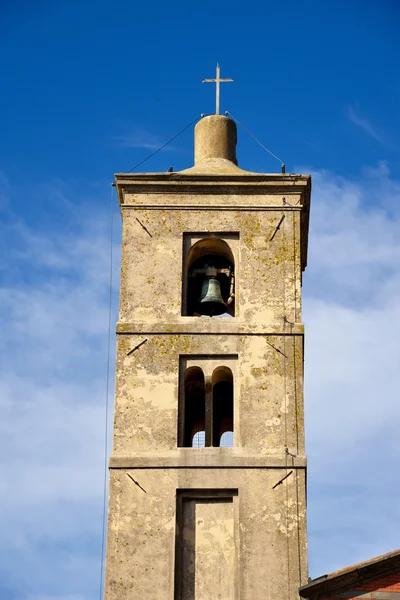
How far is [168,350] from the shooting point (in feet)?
91.9

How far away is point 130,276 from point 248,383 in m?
3.25

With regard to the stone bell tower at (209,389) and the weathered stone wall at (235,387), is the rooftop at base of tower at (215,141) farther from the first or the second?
the weathered stone wall at (235,387)

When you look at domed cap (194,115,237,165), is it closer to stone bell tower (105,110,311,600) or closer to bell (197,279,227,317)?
stone bell tower (105,110,311,600)

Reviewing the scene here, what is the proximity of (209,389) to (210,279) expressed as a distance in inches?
105

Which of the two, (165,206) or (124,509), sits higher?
(165,206)

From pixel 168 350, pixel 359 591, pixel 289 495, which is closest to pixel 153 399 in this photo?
pixel 168 350

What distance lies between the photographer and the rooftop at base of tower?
3158cm

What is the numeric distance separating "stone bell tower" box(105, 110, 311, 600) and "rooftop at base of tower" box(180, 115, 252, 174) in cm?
18

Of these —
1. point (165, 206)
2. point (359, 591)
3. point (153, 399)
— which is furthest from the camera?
point (165, 206)

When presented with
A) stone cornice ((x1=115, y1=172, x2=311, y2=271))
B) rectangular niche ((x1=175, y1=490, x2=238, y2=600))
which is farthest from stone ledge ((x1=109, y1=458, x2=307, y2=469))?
stone cornice ((x1=115, y1=172, x2=311, y2=271))

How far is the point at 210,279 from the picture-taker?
29.5 metres

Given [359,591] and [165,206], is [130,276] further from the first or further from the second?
[359,591]

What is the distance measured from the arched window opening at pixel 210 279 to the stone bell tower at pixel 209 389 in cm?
4

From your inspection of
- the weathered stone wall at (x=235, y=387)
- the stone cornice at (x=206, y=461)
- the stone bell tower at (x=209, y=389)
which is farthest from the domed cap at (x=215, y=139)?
the stone cornice at (x=206, y=461)
